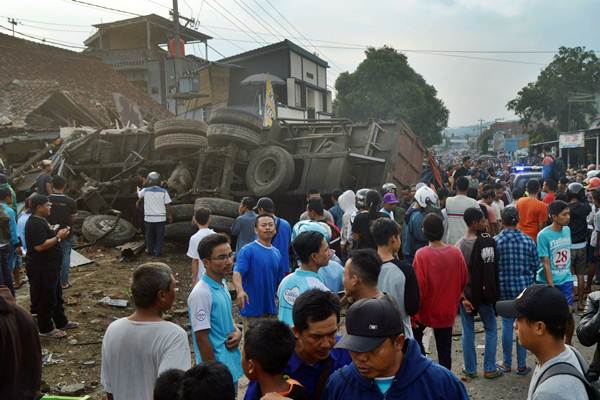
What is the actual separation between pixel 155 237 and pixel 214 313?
22.2 ft

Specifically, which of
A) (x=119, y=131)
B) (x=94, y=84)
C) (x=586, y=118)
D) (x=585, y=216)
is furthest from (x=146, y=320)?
(x=586, y=118)

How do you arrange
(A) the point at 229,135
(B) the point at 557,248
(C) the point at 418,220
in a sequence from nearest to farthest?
(B) the point at 557,248 → (C) the point at 418,220 → (A) the point at 229,135

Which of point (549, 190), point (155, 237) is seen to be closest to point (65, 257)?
point (155, 237)

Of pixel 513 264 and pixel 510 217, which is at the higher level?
pixel 510 217

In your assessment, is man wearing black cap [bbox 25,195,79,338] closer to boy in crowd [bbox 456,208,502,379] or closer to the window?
boy in crowd [bbox 456,208,502,379]

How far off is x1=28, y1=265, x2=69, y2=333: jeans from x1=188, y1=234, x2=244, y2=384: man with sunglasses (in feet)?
10.5

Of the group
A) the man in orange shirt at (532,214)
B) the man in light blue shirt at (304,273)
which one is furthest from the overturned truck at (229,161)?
the man in light blue shirt at (304,273)

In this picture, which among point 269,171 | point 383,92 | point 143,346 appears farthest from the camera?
point 383,92

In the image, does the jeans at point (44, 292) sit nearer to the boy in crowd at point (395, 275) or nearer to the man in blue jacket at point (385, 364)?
the boy in crowd at point (395, 275)

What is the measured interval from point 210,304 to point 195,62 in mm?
33097

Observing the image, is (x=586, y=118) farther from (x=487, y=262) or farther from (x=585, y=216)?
(x=487, y=262)

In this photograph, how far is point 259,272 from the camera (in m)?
4.20

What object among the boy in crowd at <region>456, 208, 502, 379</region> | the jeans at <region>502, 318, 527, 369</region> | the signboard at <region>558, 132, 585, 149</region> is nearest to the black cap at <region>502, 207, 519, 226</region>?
the boy in crowd at <region>456, 208, 502, 379</region>

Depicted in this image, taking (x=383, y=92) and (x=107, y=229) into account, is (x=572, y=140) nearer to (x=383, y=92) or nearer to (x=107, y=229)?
(x=383, y=92)
